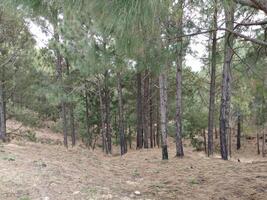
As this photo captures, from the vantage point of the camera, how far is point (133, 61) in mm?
6254

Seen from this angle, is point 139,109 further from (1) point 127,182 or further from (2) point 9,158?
(1) point 127,182

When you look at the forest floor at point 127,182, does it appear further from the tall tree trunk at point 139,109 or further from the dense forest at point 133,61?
the tall tree trunk at point 139,109

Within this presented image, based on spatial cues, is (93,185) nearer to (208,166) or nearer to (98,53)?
(98,53)

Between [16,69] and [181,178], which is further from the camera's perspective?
[16,69]

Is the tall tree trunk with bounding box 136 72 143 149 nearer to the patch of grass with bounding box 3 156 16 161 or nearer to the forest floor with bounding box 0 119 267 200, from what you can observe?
the forest floor with bounding box 0 119 267 200

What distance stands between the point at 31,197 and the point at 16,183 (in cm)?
69

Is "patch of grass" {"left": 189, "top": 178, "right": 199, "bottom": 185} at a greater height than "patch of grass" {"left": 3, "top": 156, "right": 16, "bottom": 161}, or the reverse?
"patch of grass" {"left": 3, "top": 156, "right": 16, "bottom": 161}

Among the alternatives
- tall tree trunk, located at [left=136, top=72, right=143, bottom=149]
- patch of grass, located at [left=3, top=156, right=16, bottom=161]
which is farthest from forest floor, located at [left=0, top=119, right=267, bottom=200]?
tall tree trunk, located at [left=136, top=72, right=143, bottom=149]

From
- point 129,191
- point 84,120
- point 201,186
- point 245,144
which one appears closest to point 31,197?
point 129,191

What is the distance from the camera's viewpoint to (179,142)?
920 centimetres

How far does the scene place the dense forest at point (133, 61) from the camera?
342 cm

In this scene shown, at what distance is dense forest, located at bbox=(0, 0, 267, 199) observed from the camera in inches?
135

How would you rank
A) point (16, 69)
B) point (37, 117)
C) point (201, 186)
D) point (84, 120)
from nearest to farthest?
1. point (201, 186)
2. point (16, 69)
3. point (37, 117)
4. point (84, 120)

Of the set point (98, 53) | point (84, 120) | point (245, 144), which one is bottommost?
point (245, 144)
